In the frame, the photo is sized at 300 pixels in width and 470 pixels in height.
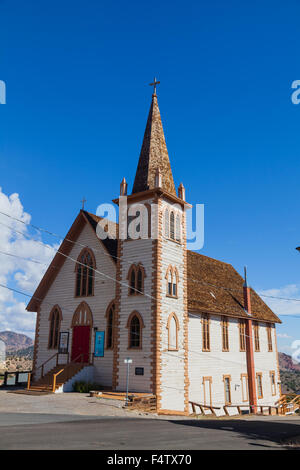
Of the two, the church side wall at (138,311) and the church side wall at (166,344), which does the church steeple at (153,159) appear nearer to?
the church side wall at (166,344)

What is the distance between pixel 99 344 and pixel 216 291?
36.9 feet

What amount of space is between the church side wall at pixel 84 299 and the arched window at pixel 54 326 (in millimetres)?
354

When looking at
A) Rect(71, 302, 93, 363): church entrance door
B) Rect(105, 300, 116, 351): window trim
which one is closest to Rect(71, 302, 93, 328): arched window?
Rect(71, 302, 93, 363): church entrance door

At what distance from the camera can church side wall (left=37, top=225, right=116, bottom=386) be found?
2650cm

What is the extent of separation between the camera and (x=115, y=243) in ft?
98.2

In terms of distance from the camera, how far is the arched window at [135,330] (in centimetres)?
2423

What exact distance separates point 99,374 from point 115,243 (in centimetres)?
919

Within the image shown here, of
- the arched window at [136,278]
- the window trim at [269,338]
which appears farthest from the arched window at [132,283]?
the window trim at [269,338]

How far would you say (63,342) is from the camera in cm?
2889

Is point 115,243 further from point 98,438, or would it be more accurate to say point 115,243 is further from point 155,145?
point 98,438

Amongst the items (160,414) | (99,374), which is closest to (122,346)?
(99,374)

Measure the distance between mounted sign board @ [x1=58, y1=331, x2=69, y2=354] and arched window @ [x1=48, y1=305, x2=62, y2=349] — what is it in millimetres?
572

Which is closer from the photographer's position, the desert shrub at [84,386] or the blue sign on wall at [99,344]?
the desert shrub at [84,386]

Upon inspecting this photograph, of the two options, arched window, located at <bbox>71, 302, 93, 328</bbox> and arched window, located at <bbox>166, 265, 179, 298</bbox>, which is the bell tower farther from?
arched window, located at <bbox>71, 302, 93, 328</bbox>
